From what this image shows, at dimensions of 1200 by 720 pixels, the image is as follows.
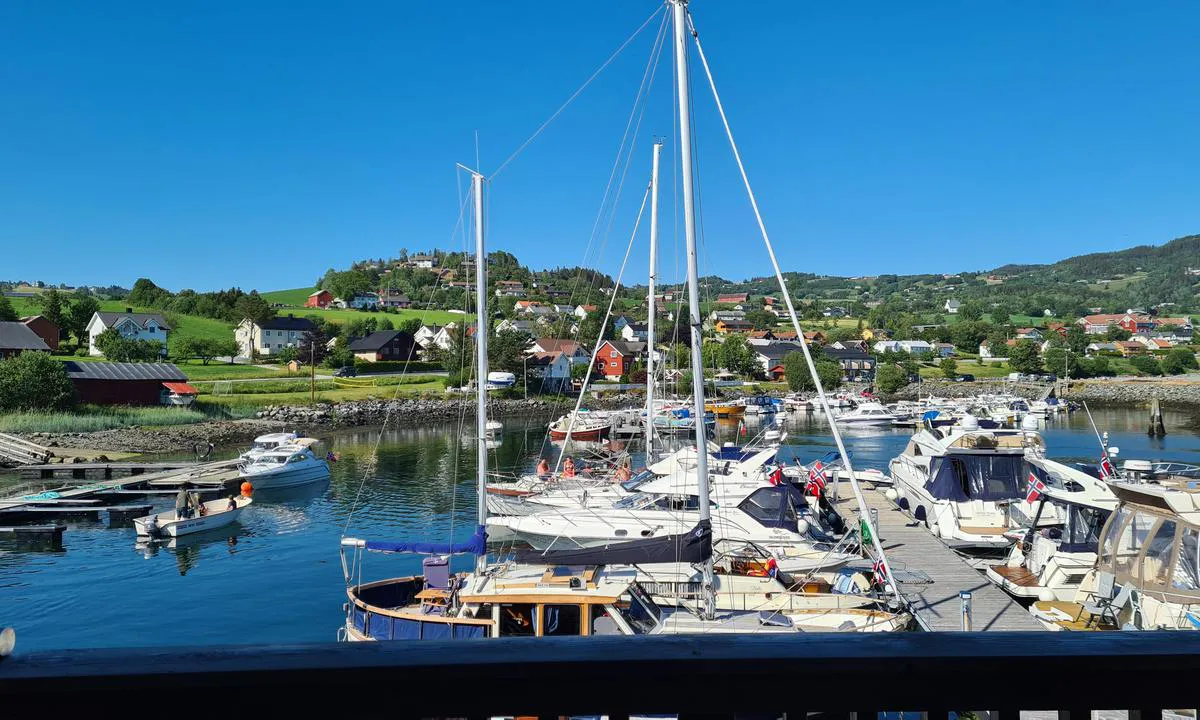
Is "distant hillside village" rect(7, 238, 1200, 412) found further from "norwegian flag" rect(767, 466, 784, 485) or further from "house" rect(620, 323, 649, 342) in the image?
"norwegian flag" rect(767, 466, 784, 485)

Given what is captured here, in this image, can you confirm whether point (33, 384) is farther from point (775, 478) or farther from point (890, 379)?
point (890, 379)

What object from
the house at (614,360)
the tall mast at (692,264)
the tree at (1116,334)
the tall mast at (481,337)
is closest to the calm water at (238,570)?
the tall mast at (481,337)

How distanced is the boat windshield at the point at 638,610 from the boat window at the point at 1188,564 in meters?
8.13

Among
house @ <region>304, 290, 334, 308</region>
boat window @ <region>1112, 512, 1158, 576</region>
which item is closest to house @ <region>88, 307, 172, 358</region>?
house @ <region>304, 290, 334, 308</region>

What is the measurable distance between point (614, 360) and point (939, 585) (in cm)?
8981

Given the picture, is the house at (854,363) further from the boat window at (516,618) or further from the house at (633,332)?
the boat window at (516,618)

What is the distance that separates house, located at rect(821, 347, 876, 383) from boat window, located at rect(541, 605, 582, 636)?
114136 mm

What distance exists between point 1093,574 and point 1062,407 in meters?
79.7

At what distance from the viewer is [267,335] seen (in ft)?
361

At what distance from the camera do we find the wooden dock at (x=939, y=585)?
15.8 meters

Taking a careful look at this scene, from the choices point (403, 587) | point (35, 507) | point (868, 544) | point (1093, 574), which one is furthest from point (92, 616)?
point (1093, 574)

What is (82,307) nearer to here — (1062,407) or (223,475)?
(223,475)

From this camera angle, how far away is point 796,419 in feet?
263

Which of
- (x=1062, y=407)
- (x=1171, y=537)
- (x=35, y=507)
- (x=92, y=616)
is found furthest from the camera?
(x=1062, y=407)
